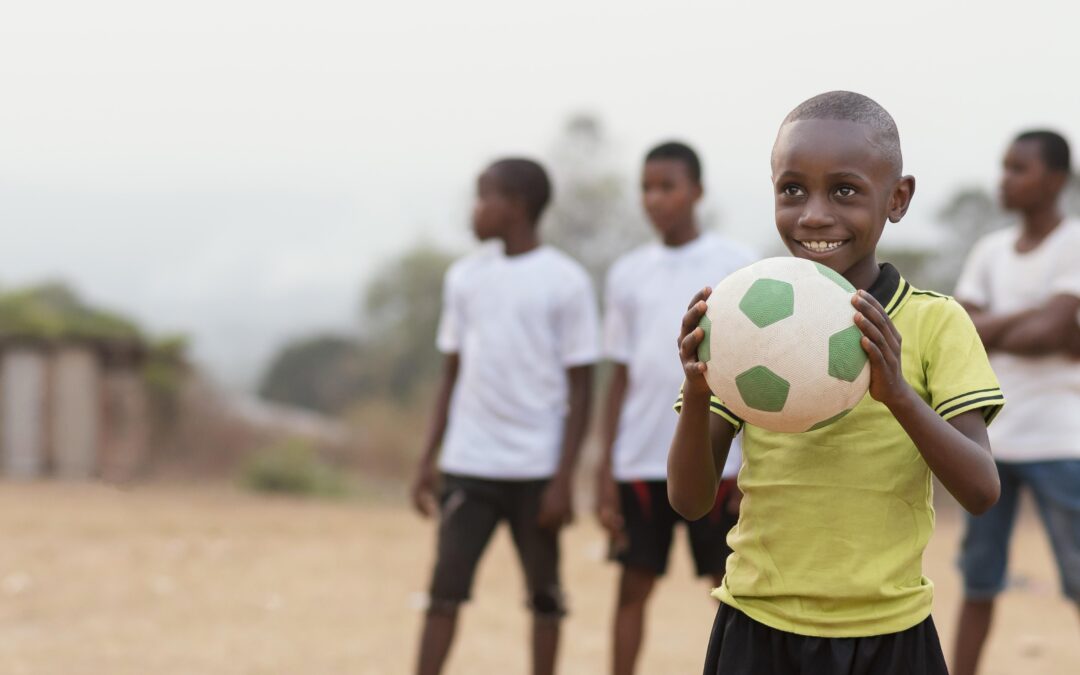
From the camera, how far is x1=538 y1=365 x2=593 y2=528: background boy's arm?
4.21 metres

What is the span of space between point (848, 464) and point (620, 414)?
7.09 feet

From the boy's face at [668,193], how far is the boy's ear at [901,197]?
199 centimetres

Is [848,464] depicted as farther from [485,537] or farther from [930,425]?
[485,537]

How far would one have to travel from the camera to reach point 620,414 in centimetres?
436

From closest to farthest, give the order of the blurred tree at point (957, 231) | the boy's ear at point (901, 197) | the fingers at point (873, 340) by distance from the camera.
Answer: the fingers at point (873, 340) < the boy's ear at point (901, 197) < the blurred tree at point (957, 231)

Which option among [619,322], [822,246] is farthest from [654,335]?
[822,246]

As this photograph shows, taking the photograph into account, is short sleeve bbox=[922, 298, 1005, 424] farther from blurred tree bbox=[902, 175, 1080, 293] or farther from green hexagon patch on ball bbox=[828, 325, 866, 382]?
blurred tree bbox=[902, 175, 1080, 293]

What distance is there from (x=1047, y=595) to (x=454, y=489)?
512 centimetres

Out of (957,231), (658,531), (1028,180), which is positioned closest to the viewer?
(658,531)

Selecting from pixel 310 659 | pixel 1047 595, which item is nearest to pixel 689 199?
pixel 310 659

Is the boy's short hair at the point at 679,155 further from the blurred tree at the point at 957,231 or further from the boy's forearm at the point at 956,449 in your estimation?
the blurred tree at the point at 957,231

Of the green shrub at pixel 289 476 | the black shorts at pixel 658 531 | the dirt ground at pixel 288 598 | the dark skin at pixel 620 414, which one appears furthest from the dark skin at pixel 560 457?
the green shrub at pixel 289 476

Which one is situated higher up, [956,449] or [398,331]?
[956,449]

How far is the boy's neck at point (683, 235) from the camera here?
437 centimetres
